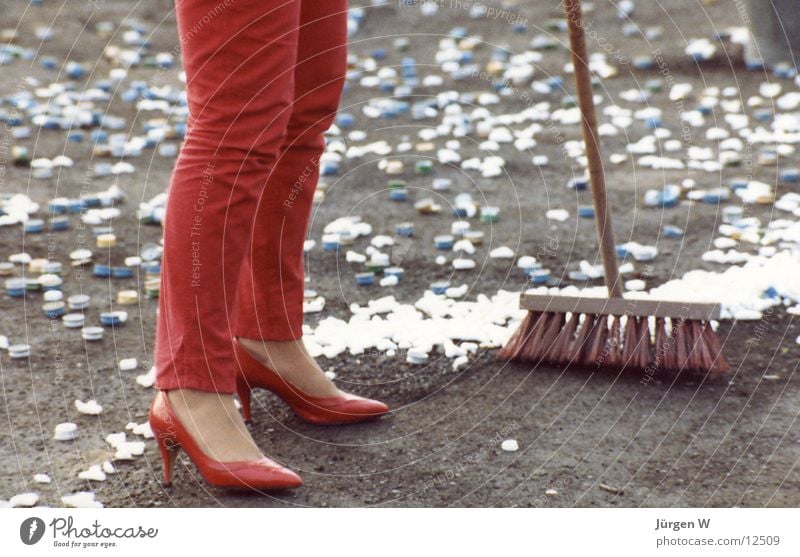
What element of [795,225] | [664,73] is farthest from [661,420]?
[664,73]

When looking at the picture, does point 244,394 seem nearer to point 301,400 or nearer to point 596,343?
→ point 301,400

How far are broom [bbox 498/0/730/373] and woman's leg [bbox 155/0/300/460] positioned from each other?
862mm

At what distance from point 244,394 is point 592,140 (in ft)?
3.48

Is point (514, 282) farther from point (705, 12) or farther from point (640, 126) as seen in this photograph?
point (705, 12)

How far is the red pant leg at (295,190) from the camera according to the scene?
232 centimetres

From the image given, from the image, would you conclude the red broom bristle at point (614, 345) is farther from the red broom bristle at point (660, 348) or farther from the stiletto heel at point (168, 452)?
the stiletto heel at point (168, 452)

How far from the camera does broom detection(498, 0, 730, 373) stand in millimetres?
2623

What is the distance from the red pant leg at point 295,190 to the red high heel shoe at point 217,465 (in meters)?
0.36

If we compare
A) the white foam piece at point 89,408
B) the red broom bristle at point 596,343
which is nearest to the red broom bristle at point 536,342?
the red broom bristle at point 596,343

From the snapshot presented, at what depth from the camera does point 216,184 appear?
2.06m

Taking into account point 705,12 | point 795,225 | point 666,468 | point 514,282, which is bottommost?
point 666,468
